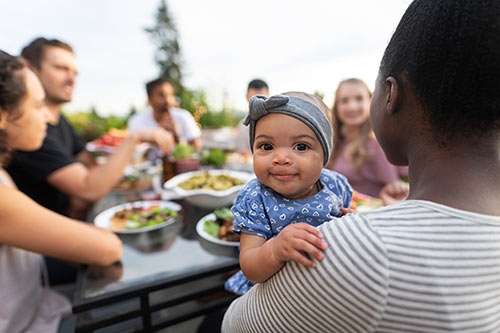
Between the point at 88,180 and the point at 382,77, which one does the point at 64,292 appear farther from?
the point at 382,77

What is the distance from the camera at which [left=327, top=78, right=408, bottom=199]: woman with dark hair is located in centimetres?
274

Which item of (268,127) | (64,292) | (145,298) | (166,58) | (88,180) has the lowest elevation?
(64,292)

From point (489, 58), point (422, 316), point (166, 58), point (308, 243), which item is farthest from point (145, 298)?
point (166, 58)

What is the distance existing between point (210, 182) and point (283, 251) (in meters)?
1.49

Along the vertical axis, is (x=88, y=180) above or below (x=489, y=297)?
below

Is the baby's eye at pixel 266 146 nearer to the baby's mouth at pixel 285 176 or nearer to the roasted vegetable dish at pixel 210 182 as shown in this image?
the baby's mouth at pixel 285 176

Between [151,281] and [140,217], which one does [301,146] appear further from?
[140,217]

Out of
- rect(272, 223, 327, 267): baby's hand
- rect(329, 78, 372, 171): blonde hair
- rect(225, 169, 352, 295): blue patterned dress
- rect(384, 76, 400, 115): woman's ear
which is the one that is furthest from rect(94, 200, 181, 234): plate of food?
rect(329, 78, 372, 171): blonde hair

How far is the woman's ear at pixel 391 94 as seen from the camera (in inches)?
26.5

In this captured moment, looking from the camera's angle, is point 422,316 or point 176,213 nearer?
point 422,316

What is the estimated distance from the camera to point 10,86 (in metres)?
1.45

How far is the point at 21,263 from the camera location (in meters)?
1.42

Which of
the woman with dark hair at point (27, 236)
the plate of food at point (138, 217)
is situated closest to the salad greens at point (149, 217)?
the plate of food at point (138, 217)

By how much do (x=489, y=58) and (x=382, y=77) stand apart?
0.24 metres
